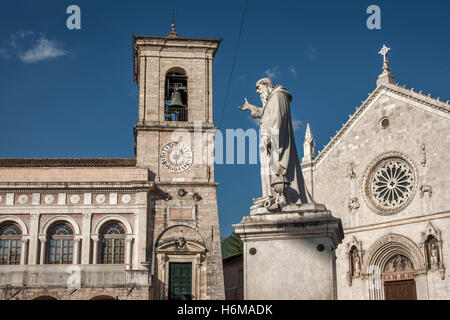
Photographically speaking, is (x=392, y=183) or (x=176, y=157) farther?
(x=392, y=183)

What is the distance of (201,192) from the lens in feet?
101

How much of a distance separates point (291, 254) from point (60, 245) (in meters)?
22.9

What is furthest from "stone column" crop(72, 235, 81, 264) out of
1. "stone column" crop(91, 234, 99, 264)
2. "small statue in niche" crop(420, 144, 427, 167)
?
"small statue in niche" crop(420, 144, 427, 167)

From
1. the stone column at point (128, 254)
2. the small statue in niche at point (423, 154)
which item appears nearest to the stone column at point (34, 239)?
the stone column at point (128, 254)

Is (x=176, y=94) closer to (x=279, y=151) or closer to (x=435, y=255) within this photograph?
(x=435, y=255)

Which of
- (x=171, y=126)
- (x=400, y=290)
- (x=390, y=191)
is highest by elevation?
(x=171, y=126)

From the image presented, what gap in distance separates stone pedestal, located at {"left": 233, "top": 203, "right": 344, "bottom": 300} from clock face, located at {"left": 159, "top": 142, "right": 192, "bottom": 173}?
22.7 m

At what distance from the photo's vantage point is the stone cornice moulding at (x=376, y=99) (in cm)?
3203

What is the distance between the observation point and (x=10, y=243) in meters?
29.5

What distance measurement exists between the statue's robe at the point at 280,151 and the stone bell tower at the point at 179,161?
2044 centimetres

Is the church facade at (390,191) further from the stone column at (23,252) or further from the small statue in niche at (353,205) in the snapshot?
the stone column at (23,252)

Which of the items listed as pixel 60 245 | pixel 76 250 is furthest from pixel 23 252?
pixel 76 250
